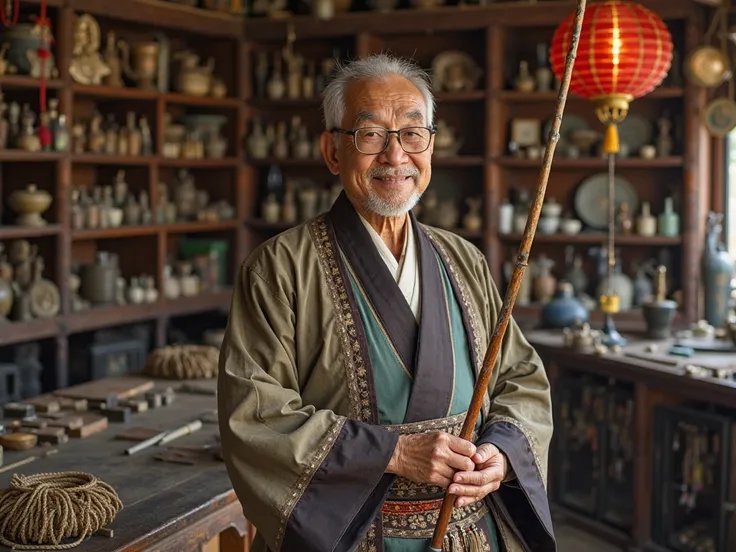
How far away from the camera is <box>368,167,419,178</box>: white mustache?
1.97 m

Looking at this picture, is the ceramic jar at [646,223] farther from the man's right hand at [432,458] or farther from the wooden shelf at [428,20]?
the man's right hand at [432,458]

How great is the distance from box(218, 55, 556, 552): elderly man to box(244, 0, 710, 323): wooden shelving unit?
320 cm

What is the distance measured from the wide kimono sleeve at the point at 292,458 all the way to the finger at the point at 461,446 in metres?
0.10

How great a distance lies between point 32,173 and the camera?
16.1 feet

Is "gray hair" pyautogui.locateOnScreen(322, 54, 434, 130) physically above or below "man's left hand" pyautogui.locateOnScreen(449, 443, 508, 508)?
above

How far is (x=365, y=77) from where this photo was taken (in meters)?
1.99

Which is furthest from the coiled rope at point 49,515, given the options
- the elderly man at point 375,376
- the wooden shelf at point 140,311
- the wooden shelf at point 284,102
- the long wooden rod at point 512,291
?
the wooden shelf at point 284,102

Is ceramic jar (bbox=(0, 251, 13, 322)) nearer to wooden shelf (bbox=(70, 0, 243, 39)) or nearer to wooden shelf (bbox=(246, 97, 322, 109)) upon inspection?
wooden shelf (bbox=(70, 0, 243, 39))

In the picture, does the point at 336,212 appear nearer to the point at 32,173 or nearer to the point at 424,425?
the point at 424,425

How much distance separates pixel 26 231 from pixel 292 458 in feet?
10.5

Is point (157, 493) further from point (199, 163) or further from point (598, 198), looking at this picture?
point (598, 198)

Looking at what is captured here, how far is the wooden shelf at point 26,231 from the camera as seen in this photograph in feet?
14.9

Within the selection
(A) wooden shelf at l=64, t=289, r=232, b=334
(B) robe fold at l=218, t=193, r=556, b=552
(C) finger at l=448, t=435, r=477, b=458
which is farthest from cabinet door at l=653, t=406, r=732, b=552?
(A) wooden shelf at l=64, t=289, r=232, b=334

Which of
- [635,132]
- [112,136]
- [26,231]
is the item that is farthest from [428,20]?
[26,231]
